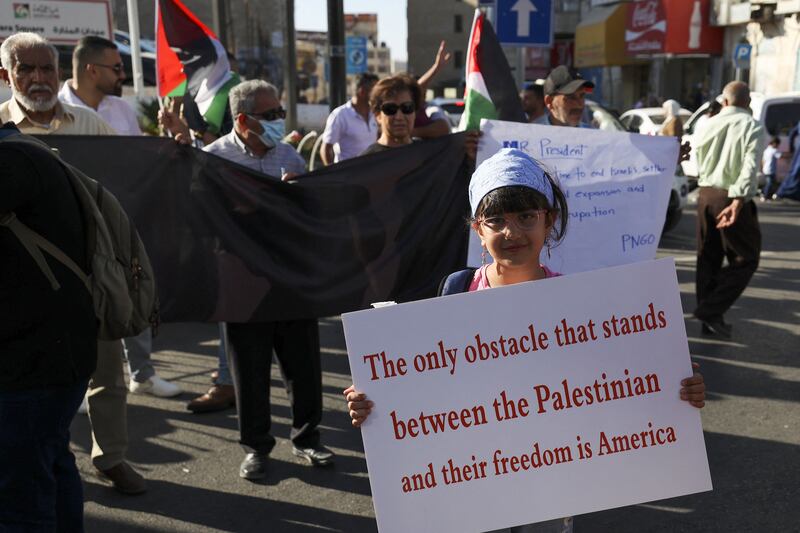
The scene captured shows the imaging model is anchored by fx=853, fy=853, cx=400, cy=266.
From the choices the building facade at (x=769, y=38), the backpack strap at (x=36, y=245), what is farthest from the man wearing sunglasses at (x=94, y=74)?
the building facade at (x=769, y=38)

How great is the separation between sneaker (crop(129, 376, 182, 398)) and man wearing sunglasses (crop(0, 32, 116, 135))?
5.42ft

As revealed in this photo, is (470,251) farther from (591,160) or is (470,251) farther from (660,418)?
(660,418)

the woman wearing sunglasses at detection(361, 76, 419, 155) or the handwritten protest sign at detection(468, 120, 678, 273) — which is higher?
the woman wearing sunglasses at detection(361, 76, 419, 155)

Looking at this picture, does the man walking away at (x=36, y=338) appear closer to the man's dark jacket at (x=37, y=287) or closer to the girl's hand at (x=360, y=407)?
the man's dark jacket at (x=37, y=287)

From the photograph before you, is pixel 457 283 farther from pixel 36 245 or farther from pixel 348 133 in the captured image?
pixel 348 133

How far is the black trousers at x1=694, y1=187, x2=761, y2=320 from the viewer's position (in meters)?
6.43

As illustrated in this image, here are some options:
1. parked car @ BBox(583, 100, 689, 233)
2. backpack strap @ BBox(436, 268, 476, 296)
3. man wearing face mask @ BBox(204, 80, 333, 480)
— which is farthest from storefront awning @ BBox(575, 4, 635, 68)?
backpack strap @ BBox(436, 268, 476, 296)

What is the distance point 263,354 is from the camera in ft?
13.7

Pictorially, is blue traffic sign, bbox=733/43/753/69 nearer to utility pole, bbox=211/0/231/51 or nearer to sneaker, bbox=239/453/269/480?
utility pole, bbox=211/0/231/51

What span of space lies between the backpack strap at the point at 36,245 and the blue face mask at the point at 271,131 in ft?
5.76

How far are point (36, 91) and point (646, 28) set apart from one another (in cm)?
2947

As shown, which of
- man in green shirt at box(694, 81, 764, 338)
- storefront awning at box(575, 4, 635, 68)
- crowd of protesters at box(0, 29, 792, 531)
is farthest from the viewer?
storefront awning at box(575, 4, 635, 68)

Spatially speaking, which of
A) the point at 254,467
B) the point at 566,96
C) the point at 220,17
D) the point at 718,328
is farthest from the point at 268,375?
the point at 220,17

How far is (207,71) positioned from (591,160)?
225 centimetres
